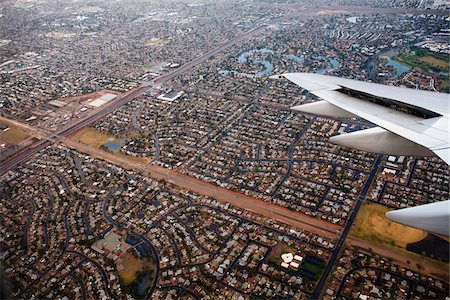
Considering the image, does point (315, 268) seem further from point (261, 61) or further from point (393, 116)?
point (261, 61)

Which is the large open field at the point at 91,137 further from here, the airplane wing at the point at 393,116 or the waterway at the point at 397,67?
the waterway at the point at 397,67

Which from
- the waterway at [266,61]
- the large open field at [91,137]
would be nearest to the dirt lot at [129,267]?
the large open field at [91,137]

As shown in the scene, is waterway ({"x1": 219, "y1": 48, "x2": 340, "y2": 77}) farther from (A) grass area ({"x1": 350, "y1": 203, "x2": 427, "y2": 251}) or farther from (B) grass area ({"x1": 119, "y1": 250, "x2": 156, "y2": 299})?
(B) grass area ({"x1": 119, "y1": 250, "x2": 156, "y2": 299})

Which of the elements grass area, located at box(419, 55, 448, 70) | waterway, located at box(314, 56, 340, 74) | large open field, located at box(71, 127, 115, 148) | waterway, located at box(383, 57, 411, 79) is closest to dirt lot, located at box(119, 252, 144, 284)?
large open field, located at box(71, 127, 115, 148)

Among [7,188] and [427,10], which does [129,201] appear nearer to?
[7,188]

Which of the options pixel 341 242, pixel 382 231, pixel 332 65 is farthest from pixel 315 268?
pixel 332 65
